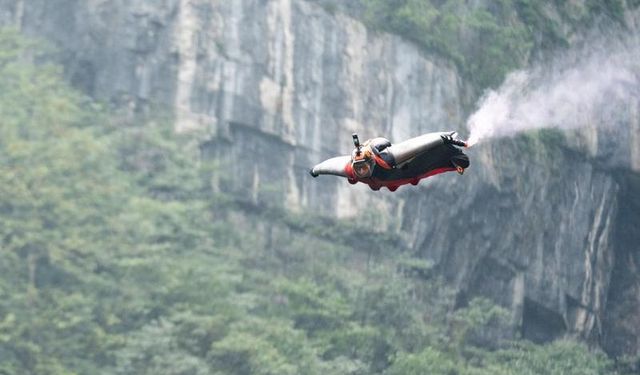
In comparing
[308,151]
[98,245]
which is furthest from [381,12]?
Result: [98,245]

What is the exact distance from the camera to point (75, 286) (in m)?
47.9

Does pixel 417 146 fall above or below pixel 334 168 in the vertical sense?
above

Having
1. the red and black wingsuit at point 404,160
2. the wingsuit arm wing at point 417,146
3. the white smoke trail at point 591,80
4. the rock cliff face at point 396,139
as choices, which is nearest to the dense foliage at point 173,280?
the rock cliff face at point 396,139

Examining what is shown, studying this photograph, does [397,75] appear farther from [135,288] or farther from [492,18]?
[135,288]

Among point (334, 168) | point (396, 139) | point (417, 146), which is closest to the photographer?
point (417, 146)

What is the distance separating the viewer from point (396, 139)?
52.7 metres

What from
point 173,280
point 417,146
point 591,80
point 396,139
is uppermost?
point 591,80

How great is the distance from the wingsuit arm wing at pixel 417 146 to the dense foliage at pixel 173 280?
28.2 meters

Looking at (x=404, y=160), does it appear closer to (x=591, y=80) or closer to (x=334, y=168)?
(x=334, y=168)

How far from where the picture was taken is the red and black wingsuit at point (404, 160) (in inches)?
637

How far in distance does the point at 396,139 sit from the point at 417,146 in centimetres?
3661

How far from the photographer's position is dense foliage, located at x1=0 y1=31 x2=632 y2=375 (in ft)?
148

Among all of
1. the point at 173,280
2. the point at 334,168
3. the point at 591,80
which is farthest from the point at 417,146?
the point at 591,80

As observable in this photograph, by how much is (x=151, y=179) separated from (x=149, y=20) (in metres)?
6.20
